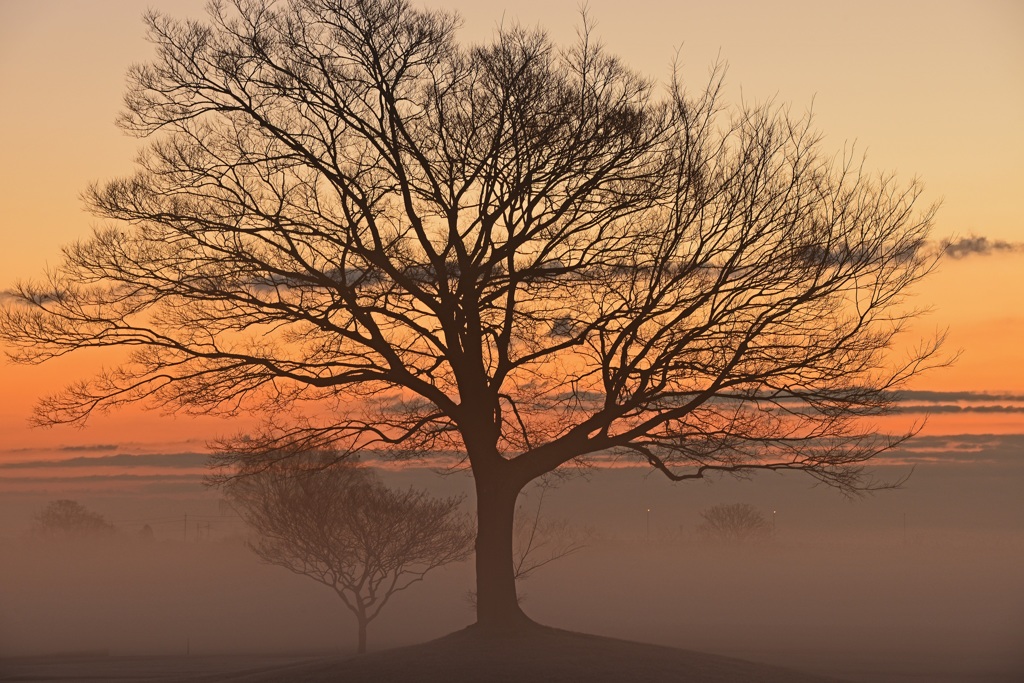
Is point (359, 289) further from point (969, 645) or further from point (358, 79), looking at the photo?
point (969, 645)

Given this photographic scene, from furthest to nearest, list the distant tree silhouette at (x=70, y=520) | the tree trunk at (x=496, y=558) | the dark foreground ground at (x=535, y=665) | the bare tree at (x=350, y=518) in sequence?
1. the distant tree silhouette at (x=70, y=520)
2. the bare tree at (x=350, y=518)
3. the tree trunk at (x=496, y=558)
4. the dark foreground ground at (x=535, y=665)

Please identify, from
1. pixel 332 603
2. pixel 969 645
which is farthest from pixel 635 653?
pixel 332 603

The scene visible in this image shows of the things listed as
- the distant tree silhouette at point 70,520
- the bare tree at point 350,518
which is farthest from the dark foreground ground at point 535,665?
the distant tree silhouette at point 70,520

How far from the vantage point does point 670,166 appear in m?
21.0

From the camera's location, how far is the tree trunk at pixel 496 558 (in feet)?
70.0

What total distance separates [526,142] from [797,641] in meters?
93.3

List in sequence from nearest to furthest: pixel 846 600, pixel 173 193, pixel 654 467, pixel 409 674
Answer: pixel 409 674 → pixel 173 193 → pixel 654 467 → pixel 846 600

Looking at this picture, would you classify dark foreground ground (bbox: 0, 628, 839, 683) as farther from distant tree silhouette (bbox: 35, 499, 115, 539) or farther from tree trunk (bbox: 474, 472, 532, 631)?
distant tree silhouette (bbox: 35, 499, 115, 539)

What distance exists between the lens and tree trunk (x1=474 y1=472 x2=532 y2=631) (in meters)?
21.3

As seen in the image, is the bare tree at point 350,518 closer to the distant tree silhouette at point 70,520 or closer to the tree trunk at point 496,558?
the tree trunk at point 496,558

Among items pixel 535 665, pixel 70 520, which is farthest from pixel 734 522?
pixel 535 665

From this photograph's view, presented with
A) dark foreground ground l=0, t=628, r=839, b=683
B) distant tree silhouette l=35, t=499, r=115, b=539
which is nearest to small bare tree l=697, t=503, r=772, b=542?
distant tree silhouette l=35, t=499, r=115, b=539

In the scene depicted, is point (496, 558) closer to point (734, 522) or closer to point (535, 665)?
point (535, 665)

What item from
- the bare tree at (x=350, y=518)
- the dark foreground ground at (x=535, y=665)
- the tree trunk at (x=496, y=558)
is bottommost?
the dark foreground ground at (x=535, y=665)
